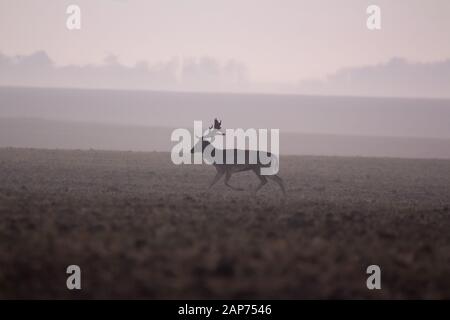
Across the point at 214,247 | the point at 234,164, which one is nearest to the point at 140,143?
the point at 234,164

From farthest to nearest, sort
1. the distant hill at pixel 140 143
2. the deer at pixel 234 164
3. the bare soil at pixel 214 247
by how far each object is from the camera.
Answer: the distant hill at pixel 140 143 < the deer at pixel 234 164 < the bare soil at pixel 214 247

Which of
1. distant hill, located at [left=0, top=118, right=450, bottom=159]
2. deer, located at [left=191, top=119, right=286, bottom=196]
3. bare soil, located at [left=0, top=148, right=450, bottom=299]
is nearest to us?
bare soil, located at [left=0, top=148, right=450, bottom=299]

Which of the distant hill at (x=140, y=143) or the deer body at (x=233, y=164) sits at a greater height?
the distant hill at (x=140, y=143)

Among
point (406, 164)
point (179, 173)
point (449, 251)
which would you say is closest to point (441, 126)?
point (406, 164)

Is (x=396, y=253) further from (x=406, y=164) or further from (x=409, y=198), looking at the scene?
(x=406, y=164)

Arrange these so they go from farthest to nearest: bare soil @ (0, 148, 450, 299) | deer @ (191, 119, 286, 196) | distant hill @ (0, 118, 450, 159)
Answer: distant hill @ (0, 118, 450, 159) < deer @ (191, 119, 286, 196) < bare soil @ (0, 148, 450, 299)

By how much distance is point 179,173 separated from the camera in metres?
27.8

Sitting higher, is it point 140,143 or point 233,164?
point 140,143

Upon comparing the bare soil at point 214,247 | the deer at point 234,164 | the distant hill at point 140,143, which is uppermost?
the distant hill at point 140,143

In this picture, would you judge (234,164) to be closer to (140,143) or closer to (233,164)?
(233,164)

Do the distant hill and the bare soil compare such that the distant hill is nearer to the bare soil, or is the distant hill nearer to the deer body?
the deer body

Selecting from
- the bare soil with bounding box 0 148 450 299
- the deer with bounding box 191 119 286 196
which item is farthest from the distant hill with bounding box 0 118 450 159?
the bare soil with bounding box 0 148 450 299

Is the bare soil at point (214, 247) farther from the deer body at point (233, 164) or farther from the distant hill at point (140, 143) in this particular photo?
the distant hill at point (140, 143)

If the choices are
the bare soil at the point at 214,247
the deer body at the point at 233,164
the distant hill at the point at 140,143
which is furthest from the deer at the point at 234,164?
the distant hill at the point at 140,143
